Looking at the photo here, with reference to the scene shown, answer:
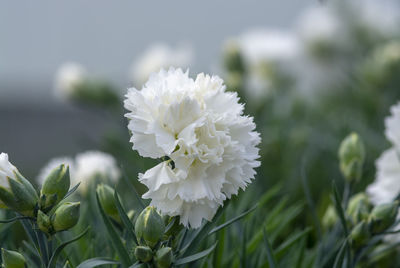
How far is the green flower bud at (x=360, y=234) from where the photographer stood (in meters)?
0.52

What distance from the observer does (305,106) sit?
1532 millimetres

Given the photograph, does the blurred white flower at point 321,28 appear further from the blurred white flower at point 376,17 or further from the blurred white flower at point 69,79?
the blurred white flower at point 69,79

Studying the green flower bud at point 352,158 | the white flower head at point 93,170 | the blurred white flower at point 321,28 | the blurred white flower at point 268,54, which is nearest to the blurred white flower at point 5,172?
the white flower head at point 93,170

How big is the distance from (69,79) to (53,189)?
2.71 ft

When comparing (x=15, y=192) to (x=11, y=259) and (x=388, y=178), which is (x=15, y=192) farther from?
(x=388, y=178)

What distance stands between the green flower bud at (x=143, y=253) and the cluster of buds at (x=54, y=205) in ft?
0.18

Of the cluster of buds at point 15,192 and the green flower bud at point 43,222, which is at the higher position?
the cluster of buds at point 15,192

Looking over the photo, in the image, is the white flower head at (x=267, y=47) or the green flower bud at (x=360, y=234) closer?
the green flower bud at (x=360, y=234)

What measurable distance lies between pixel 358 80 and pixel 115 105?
1.96 ft

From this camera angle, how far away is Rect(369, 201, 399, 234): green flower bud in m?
0.52

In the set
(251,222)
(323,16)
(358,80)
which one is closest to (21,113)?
(323,16)

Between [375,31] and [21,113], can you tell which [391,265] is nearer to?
[375,31]

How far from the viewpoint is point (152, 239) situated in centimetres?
42

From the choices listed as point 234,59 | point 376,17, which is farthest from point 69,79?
point 376,17
